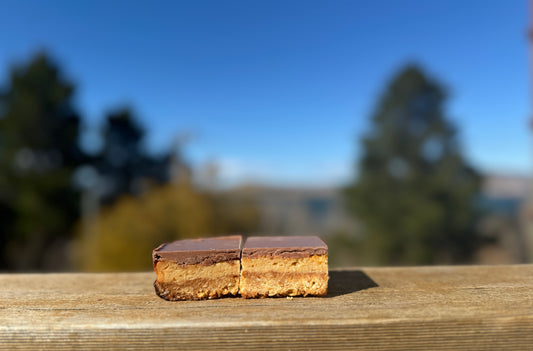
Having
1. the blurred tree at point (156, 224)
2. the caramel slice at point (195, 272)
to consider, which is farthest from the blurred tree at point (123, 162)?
the caramel slice at point (195, 272)

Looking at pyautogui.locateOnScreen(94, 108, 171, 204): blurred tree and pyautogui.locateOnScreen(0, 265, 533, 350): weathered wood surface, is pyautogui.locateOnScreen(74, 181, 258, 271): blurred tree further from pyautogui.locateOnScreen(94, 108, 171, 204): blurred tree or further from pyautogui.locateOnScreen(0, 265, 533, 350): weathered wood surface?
pyautogui.locateOnScreen(0, 265, 533, 350): weathered wood surface

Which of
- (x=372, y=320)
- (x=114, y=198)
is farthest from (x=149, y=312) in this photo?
(x=114, y=198)

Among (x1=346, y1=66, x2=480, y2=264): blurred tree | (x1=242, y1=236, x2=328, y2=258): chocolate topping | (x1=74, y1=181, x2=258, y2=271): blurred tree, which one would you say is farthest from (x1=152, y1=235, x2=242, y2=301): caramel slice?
(x1=346, y1=66, x2=480, y2=264): blurred tree

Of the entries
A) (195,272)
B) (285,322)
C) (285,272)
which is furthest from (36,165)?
(285,322)

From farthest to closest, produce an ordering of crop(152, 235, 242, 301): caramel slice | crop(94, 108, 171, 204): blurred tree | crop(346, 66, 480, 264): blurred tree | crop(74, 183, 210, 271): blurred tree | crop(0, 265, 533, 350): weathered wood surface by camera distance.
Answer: crop(94, 108, 171, 204): blurred tree
crop(346, 66, 480, 264): blurred tree
crop(74, 183, 210, 271): blurred tree
crop(152, 235, 242, 301): caramel slice
crop(0, 265, 533, 350): weathered wood surface

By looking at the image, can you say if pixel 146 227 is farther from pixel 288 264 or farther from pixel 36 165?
pixel 288 264

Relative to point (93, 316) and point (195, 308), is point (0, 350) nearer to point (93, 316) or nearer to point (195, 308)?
point (93, 316)
